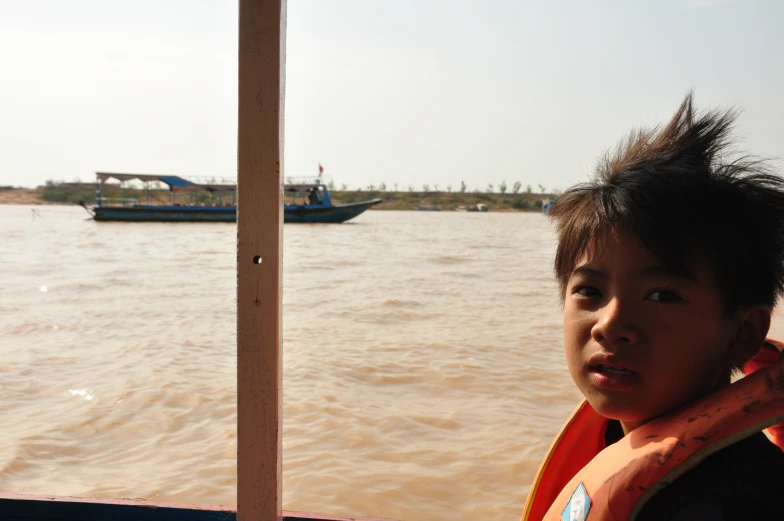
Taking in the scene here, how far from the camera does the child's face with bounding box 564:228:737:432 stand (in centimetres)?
94

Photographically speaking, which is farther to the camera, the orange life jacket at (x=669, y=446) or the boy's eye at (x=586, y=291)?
the boy's eye at (x=586, y=291)

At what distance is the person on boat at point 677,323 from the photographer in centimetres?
83

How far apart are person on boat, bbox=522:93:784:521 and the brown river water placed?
2.07 metres

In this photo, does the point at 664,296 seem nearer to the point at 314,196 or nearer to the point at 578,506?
the point at 578,506

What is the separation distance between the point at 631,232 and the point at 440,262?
41.6 feet

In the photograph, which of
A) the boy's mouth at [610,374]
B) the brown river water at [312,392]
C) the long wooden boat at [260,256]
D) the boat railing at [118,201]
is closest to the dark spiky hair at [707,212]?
the boy's mouth at [610,374]

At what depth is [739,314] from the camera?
0.99m

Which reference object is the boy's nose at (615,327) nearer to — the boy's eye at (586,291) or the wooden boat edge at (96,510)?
the boy's eye at (586,291)

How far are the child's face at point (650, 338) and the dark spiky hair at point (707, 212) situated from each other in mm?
25

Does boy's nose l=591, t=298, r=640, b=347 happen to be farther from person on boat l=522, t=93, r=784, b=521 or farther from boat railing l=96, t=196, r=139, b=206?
boat railing l=96, t=196, r=139, b=206

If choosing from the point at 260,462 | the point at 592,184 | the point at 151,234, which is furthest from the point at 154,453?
the point at 151,234

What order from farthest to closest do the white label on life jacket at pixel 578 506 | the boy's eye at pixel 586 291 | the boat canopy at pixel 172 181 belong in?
the boat canopy at pixel 172 181 < the boy's eye at pixel 586 291 < the white label on life jacket at pixel 578 506

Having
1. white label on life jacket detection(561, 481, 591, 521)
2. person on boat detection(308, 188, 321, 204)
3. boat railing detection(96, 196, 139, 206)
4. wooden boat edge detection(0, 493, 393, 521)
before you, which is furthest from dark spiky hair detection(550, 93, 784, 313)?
boat railing detection(96, 196, 139, 206)

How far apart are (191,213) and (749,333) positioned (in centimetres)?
2545
